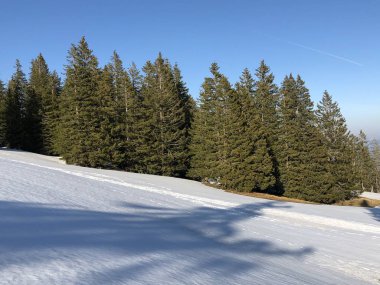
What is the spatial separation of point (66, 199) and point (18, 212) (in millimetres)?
4328

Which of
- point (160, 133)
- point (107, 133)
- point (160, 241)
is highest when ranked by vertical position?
point (160, 133)

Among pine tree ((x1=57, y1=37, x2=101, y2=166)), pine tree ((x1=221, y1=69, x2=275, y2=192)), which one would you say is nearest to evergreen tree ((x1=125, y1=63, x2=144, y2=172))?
pine tree ((x1=57, y1=37, x2=101, y2=166))

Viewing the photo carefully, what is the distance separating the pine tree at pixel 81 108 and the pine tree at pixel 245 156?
15.2 meters

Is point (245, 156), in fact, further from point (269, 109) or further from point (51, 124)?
point (51, 124)

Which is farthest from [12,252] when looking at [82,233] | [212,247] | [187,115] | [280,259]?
[187,115]

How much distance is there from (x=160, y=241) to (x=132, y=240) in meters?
0.96

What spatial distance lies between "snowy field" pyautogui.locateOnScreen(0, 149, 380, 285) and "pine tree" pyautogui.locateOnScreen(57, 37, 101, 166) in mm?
Result: 18782

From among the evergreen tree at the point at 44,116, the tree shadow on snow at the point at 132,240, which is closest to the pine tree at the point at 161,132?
the evergreen tree at the point at 44,116

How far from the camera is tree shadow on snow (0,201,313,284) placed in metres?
5.97

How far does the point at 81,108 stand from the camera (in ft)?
121

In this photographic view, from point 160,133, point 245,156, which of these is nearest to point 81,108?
point 160,133

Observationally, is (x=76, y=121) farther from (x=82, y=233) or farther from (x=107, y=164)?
(x=82, y=233)

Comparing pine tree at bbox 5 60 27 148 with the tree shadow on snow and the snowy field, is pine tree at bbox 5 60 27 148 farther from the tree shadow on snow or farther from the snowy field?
the tree shadow on snow

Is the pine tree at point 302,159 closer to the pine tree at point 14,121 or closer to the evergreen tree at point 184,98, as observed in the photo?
the evergreen tree at point 184,98
